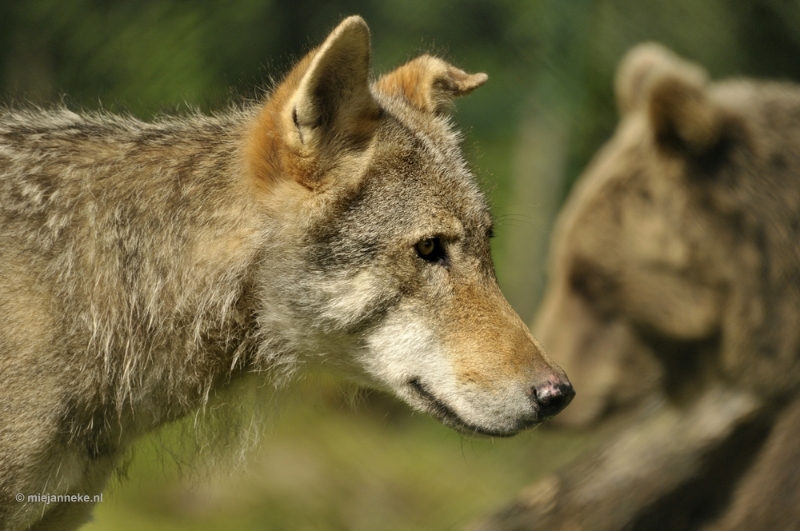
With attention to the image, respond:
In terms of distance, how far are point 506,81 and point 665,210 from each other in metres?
2.67

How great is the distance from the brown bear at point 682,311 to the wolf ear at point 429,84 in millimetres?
2079

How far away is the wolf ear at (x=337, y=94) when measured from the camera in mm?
3074

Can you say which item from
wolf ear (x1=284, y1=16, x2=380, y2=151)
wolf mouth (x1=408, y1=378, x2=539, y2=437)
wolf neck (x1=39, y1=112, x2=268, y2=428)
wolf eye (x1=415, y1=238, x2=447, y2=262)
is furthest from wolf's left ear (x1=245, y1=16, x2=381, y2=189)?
wolf mouth (x1=408, y1=378, x2=539, y2=437)

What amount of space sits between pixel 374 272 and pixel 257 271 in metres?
0.47

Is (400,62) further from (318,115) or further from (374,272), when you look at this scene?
(374,272)

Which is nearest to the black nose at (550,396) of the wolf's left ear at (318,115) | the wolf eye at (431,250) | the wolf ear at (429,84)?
the wolf eye at (431,250)

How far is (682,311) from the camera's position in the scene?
5.93m

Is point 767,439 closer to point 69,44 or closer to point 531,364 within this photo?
point 531,364

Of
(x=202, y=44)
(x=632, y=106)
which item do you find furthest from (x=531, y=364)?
(x=202, y=44)

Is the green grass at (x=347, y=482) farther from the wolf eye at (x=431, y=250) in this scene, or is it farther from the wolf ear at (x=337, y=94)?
the wolf ear at (x=337, y=94)

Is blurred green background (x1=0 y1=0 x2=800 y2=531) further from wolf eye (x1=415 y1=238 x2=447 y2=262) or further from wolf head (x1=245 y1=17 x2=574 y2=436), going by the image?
wolf eye (x1=415 y1=238 x2=447 y2=262)

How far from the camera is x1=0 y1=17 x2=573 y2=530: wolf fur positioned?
3178 mm

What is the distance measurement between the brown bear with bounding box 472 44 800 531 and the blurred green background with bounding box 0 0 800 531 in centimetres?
70

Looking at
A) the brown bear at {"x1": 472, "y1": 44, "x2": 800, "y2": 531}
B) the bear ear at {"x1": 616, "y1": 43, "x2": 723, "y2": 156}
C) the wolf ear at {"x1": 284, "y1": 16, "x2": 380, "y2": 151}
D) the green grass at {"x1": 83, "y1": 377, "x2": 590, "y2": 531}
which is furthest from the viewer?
the green grass at {"x1": 83, "y1": 377, "x2": 590, "y2": 531}
